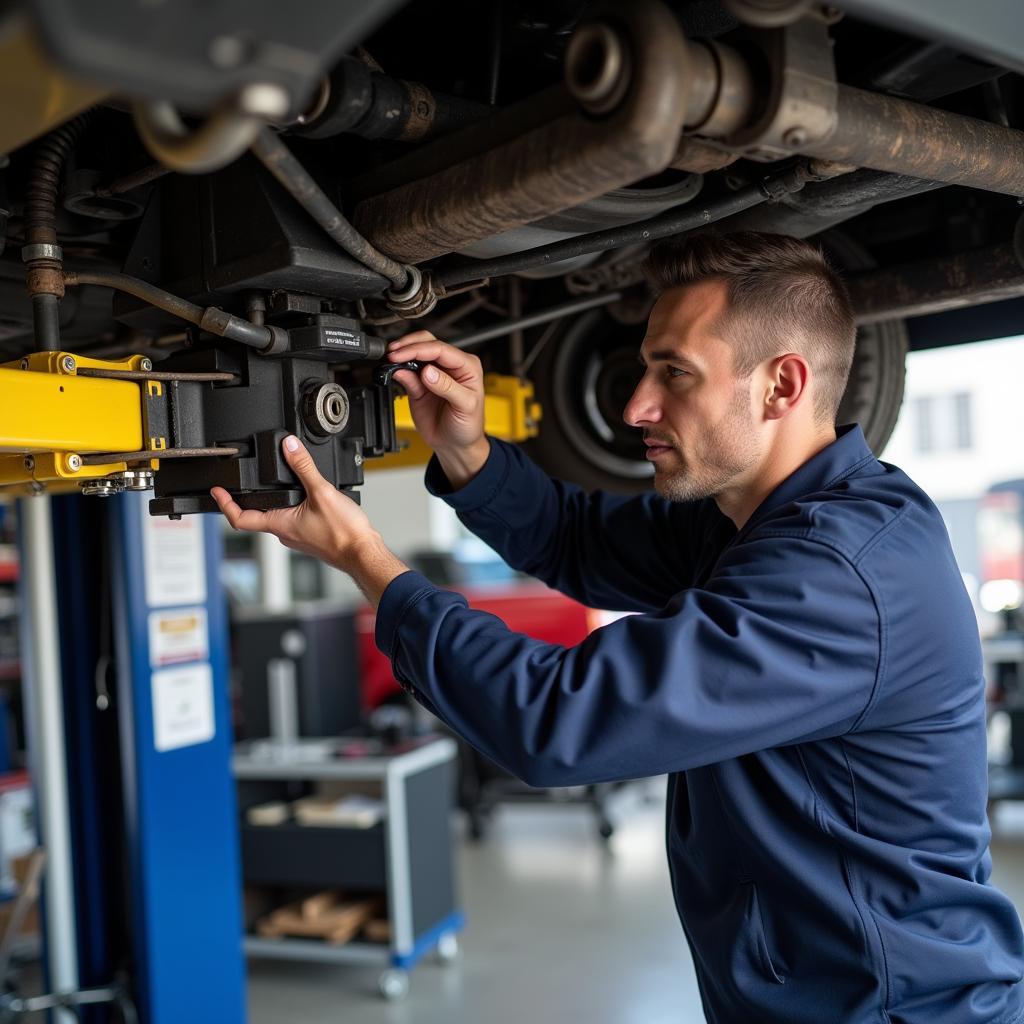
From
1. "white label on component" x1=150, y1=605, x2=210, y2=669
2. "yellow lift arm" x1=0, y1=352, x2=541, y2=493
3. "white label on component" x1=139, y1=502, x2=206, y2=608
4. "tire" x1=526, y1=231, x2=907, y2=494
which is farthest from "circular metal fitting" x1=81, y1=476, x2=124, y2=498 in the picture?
"white label on component" x1=150, y1=605, x2=210, y2=669

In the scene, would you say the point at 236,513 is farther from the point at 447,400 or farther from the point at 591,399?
the point at 591,399

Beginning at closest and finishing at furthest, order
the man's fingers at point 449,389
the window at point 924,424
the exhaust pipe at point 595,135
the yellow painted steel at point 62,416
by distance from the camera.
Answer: the exhaust pipe at point 595,135 → the yellow painted steel at point 62,416 → the man's fingers at point 449,389 → the window at point 924,424

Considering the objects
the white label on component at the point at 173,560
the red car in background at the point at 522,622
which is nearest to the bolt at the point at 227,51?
the white label on component at the point at 173,560

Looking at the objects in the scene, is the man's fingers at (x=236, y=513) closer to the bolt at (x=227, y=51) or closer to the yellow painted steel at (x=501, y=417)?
the yellow painted steel at (x=501, y=417)

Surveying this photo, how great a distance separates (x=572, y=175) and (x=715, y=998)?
0.98 metres

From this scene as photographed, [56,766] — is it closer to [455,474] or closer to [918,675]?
[455,474]

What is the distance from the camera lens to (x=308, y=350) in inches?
45.1

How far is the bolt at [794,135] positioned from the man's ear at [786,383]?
1.44ft

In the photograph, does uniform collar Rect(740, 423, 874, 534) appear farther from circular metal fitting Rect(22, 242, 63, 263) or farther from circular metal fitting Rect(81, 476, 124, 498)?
circular metal fitting Rect(22, 242, 63, 263)

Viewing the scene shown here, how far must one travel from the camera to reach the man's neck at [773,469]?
1288mm

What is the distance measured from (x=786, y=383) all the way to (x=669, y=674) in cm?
46

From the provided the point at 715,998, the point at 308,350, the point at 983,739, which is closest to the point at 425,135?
the point at 308,350

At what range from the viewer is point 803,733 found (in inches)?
40.7

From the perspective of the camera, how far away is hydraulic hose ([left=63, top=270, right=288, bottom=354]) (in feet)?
3.52
